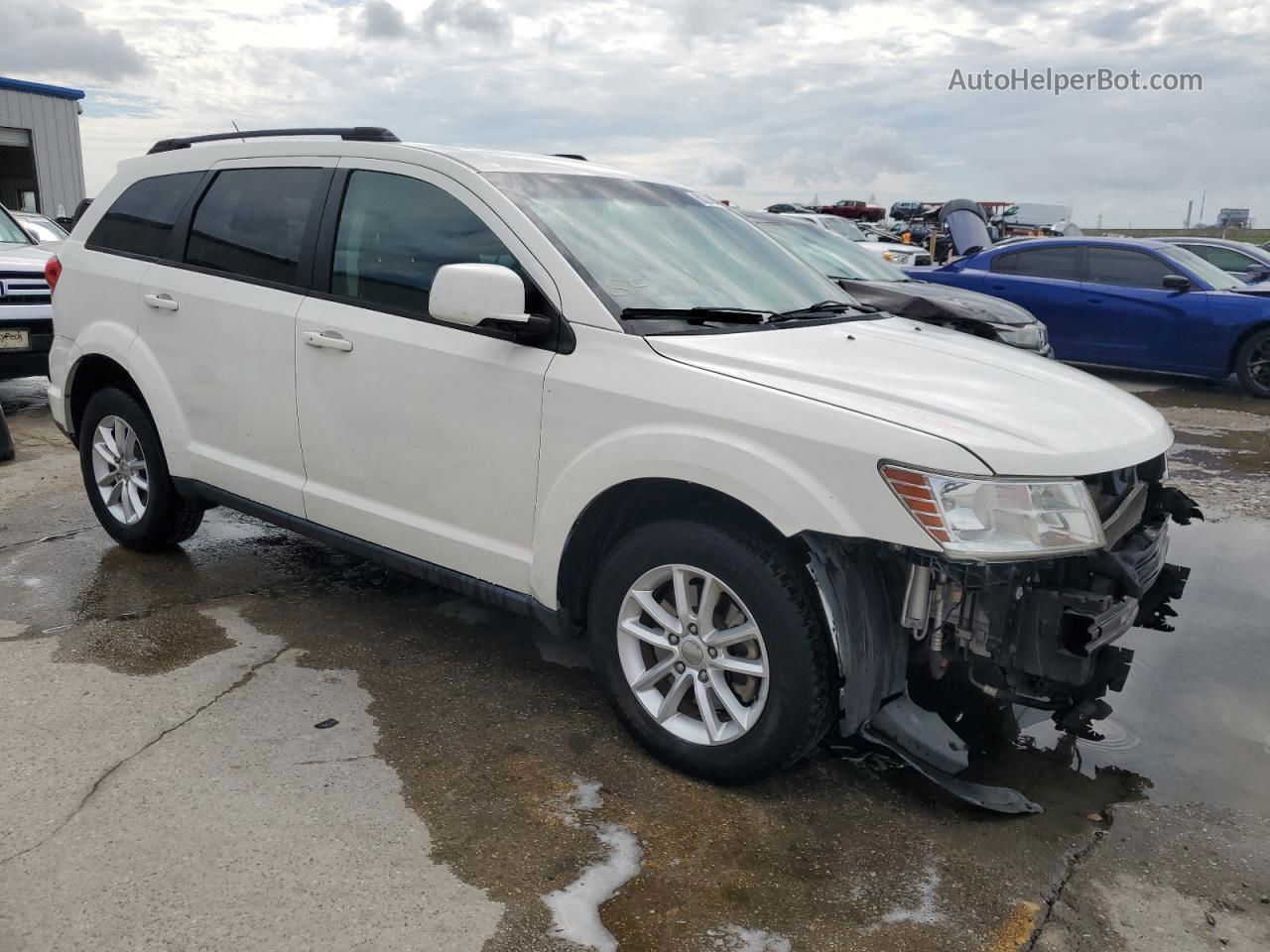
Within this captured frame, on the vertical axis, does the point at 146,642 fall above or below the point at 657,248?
below

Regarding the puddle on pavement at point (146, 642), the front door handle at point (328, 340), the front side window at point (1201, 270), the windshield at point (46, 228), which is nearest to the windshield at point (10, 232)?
the windshield at point (46, 228)

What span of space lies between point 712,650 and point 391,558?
134 cm

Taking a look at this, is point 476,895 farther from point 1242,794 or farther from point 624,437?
point 1242,794

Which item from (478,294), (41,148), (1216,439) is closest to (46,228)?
(478,294)

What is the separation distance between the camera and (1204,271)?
443 inches

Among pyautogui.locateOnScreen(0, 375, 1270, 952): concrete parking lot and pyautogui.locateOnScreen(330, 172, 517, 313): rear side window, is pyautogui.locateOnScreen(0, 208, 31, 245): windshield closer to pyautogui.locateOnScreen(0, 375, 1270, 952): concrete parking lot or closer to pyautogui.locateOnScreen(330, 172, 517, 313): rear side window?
pyautogui.locateOnScreen(0, 375, 1270, 952): concrete parking lot

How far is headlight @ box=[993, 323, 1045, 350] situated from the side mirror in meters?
6.06

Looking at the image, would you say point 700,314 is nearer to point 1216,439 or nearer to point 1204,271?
point 1216,439

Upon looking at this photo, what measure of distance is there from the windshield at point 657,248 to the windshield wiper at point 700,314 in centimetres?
2

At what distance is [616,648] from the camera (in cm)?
327

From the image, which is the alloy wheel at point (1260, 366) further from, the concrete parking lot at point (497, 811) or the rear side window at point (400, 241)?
the rear side window at point (400, 241)

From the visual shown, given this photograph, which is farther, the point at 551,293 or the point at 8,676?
the point at 8,676

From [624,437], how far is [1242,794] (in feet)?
7.09

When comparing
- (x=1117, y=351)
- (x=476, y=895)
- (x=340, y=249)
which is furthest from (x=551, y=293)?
(x=1117, y=351)
